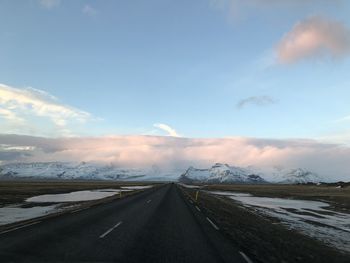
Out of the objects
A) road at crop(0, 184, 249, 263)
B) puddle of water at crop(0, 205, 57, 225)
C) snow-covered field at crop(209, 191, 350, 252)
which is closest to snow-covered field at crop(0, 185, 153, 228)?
puddle of water at crop(0, 205, 57, 225)

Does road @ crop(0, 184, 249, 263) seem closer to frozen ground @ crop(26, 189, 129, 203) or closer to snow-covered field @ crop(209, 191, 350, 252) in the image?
snow-covered field @ crop(209, 191, 350, 252)

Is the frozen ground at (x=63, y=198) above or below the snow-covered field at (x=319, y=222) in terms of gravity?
above

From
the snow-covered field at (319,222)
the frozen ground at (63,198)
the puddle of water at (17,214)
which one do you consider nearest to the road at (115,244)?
the puddle of water at (17,214)

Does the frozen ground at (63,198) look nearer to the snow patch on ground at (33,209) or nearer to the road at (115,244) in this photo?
the snow patch on ground at (33,209)

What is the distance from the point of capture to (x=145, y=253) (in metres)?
12.4

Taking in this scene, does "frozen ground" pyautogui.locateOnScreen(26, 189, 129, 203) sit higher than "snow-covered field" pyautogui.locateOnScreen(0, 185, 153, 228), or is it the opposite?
"frozen ground" pyautogui.locateOnScreen(26, 189, 129, 203)

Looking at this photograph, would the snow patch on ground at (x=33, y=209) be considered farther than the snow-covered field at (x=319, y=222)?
Yes

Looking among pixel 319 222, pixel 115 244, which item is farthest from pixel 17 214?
pixel 319 222

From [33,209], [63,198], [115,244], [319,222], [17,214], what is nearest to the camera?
[115,244]

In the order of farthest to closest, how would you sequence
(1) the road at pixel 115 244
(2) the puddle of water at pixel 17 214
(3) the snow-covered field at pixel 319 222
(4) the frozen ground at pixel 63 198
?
(4) the frozen ground at pixel 63 198 < (2) the puddle of water at pixel 17 214 < (3) the snow-covered field at pixel 319 222 < (1) the road at pixel 115 244

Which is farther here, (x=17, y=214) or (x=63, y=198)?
(x=63, y=198)

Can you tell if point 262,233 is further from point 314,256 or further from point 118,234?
point 118,234

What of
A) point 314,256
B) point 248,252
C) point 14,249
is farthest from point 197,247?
point 14,249

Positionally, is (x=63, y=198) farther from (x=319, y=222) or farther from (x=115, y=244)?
(x=115, y=244)
